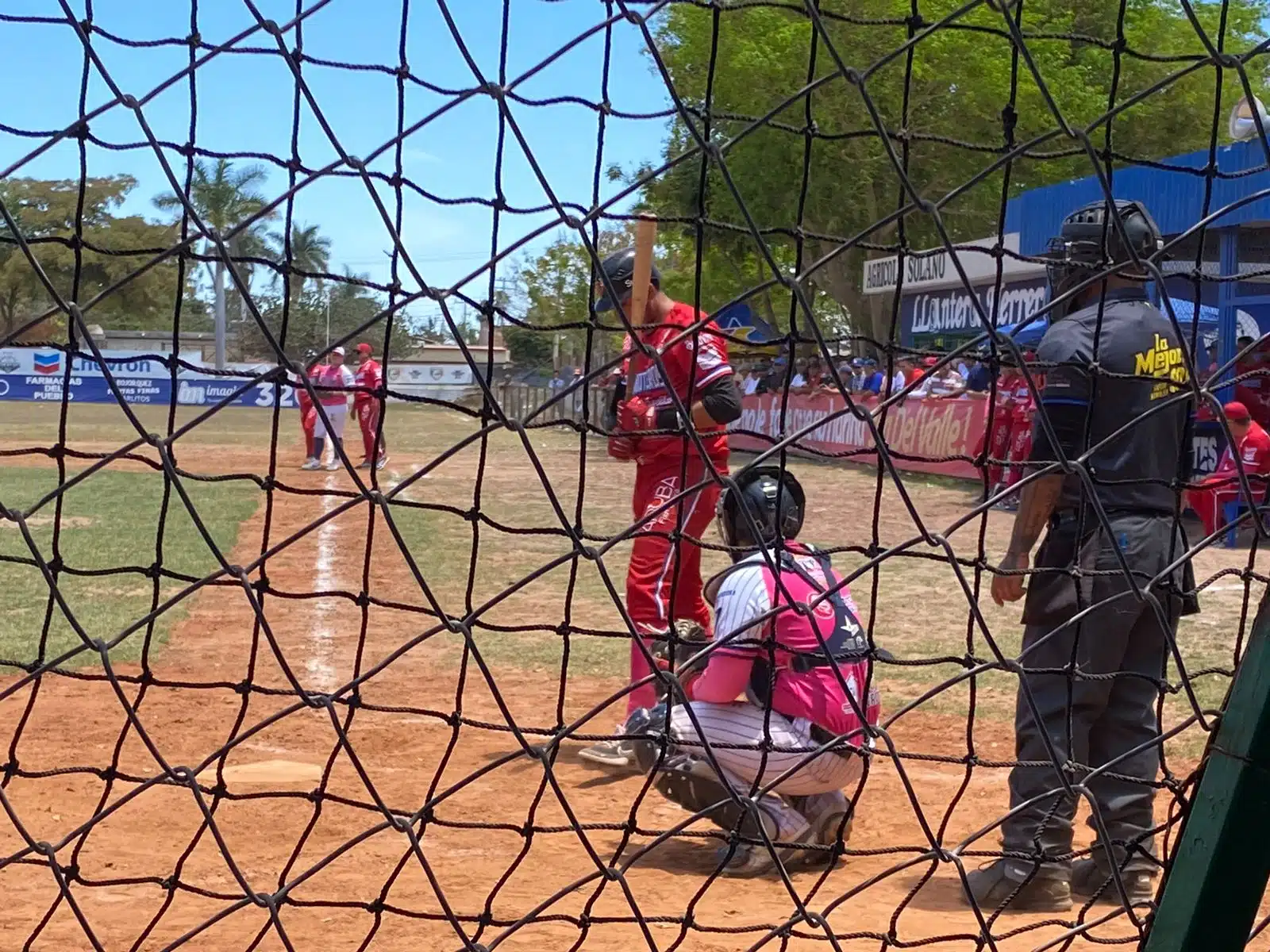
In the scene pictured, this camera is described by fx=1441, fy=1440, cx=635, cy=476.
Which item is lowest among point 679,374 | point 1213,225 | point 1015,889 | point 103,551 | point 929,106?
point 103,551

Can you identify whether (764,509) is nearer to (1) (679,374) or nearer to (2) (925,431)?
(1) (679,374)

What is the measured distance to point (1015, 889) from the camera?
3959mm

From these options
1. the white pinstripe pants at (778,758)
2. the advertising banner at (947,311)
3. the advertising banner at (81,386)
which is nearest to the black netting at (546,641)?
the white pinstripe pants at (778,758)

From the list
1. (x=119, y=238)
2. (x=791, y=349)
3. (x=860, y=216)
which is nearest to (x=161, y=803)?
(x=791, y=349)

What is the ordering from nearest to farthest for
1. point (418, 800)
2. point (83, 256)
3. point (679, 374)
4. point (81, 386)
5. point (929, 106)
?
point (83, 256)
point (418, 800)
point (679, 374)
point (929, 106)
point (81, 386)

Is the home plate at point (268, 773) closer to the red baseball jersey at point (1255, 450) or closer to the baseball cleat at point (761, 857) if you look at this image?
the baseball cleat at point (761, 857)

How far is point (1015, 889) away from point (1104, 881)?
30cm

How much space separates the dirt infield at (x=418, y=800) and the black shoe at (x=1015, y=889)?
0.09 meters

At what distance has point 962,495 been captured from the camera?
17.4 metres

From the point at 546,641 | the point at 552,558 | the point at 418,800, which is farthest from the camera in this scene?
the point at 552,558

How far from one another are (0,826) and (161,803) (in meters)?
0.51

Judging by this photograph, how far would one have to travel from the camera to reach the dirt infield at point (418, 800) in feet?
9.08

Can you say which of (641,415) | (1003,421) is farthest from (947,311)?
(641,415)


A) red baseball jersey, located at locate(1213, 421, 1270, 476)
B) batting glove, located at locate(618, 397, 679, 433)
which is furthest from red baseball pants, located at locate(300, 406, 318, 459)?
batting glove, located at locate(618, 397, 679, 433)
